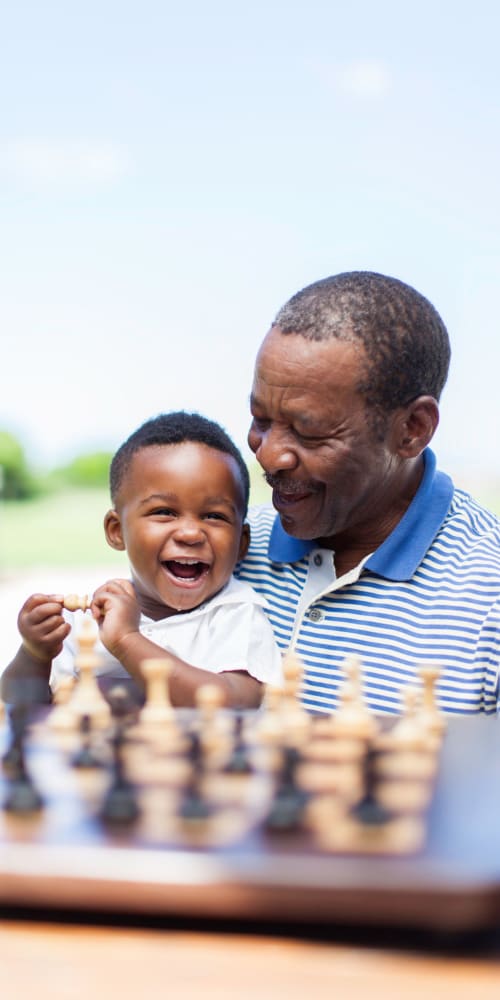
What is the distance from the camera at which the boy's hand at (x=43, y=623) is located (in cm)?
177

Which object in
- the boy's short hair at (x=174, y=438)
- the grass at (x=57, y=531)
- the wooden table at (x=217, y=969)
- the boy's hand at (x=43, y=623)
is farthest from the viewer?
the grass at (x=57, y=531)

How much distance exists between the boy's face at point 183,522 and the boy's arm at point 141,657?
12cm

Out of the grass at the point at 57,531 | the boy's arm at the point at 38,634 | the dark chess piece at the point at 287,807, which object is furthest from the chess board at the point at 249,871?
the grass at the point at 57,531

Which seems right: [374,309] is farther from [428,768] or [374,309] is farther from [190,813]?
[190,813]

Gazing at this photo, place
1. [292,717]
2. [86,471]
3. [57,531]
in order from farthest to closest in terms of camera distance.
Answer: [57,531] < [86,471] < [292,717]

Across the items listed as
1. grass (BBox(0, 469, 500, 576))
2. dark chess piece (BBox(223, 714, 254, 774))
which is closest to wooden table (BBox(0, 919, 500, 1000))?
dark chess piece (BBox(223, 714, 254, 774))

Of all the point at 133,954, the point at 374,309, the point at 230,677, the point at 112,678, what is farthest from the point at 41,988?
the point at 374,309

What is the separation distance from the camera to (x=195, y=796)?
2.76ft

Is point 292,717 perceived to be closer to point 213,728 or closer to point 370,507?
point 213,728

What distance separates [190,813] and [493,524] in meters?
1.25

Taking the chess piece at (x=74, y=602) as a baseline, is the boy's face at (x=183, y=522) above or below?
above

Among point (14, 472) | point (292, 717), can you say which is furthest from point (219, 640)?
point (14, 472)

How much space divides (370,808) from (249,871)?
4.6 inches

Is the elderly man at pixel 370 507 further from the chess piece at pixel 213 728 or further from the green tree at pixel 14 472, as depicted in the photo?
the green tree at pixel 14 472
